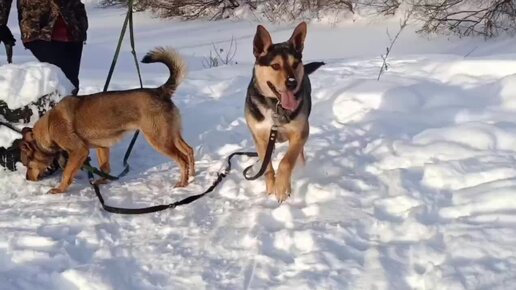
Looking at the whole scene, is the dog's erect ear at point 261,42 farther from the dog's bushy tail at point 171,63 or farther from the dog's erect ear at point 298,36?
the dog's bushy tail at point 171,63

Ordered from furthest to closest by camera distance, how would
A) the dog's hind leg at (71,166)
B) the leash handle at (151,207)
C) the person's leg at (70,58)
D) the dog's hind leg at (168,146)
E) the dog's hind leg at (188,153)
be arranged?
the person's leg at (70,58) → the dog's hind leg at (188,153) → the dog's hind leg at (168,146) → the dog's hind leg at (71,166) → the leash handle at (151,207)

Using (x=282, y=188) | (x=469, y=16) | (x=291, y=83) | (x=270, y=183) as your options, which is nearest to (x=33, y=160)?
(x=270, y=183)

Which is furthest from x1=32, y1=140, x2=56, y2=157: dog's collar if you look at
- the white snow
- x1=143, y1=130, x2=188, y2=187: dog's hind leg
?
x1=143, y1=130, x2=188, y2=187: dog's hind leg

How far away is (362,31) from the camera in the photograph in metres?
13.5

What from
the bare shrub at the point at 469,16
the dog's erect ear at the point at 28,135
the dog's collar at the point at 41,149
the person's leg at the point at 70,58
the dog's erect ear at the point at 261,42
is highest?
the dog's erect ear at the point at 261,42

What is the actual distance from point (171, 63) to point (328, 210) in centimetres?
171

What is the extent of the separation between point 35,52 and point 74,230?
7.05ft

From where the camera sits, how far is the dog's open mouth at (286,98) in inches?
163

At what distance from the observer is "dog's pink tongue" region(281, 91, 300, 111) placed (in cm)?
414

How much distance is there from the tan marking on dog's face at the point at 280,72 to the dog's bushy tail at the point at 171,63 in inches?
28.1

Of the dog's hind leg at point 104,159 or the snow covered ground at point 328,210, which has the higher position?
the snow covered ground at point 328,210

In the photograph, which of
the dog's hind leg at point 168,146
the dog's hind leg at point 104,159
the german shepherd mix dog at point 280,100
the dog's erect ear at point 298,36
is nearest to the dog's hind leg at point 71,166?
the dog's hind leg at point 104,159

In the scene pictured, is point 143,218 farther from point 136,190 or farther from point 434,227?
point 434,227

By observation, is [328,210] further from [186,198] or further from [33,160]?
[33,160]
